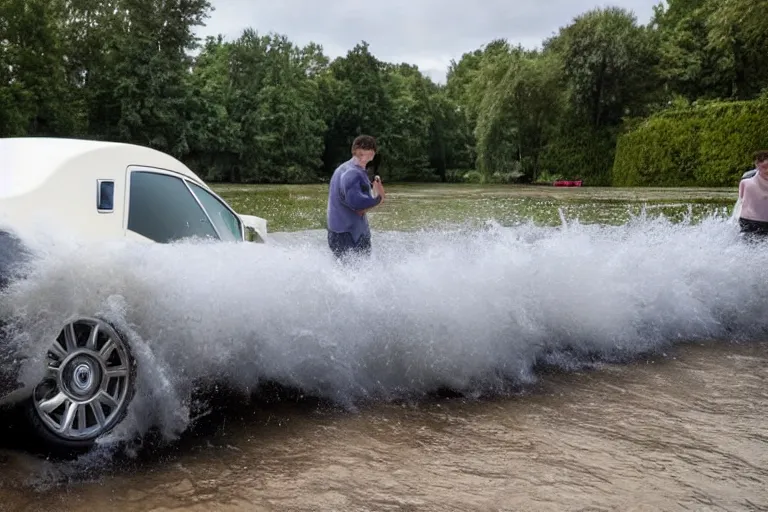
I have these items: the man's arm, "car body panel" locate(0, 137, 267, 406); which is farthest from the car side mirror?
"car body panel" locate(0, 137, 267, 406)

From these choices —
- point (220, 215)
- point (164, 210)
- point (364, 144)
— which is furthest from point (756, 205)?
point (164, 210)

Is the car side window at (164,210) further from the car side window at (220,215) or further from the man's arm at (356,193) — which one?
the man's arm at (356,193)

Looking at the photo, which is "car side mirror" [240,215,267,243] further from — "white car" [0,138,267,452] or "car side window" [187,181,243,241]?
"white car" [0,138,267,452]

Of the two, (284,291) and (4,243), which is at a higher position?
(4,243)

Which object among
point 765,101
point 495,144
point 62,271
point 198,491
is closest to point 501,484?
point 198,491

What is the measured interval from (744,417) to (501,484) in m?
1.98

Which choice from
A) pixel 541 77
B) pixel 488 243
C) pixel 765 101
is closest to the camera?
pixel 488 243

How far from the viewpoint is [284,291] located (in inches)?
176

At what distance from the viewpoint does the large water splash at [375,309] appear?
11.9 ft

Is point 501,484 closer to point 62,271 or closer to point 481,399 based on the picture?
point 481,399

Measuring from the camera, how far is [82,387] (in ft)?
11.2

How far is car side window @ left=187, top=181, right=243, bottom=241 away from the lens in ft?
17.3

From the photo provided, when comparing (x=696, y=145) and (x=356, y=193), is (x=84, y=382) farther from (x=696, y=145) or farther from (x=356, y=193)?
(x=696, y=145)

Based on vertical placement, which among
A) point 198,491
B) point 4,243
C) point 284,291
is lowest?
point 198,491
